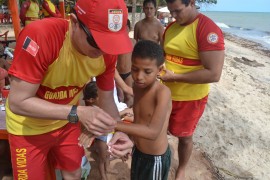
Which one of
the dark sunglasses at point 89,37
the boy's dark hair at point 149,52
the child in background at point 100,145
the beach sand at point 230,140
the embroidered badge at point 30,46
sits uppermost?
the dark sunglasses at point 89,37

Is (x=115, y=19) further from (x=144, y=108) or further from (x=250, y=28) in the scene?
(x=250, y=28)

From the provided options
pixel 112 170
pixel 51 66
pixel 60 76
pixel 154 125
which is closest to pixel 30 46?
pixel 51 66

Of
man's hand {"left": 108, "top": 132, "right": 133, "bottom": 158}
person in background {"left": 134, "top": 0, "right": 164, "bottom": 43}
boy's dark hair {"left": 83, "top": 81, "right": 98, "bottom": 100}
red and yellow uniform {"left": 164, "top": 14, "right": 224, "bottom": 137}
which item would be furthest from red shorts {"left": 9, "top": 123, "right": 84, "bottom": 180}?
person in background {"left": 134, "top": 0, "right": 164, "bottom": 43}

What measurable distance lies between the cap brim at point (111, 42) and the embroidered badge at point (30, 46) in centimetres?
36

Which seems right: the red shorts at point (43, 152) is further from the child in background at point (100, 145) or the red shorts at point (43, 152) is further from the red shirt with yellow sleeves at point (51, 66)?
the child in background at point (100, 145)

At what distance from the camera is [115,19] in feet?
5.31

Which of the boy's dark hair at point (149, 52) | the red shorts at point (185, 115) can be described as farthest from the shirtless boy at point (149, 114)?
the red shorts at point (185, 115)

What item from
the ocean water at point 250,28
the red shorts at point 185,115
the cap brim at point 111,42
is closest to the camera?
the cap brim at point 111,42

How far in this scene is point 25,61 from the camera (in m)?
1.64

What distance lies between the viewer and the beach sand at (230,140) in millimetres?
3734

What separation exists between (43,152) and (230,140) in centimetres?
355

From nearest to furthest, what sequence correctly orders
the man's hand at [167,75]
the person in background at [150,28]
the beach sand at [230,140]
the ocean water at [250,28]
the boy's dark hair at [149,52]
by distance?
the boy's dark hair at [149,52], the man's hand at [167,75], the beach sand at [230,140], the person in background at [150,28], the ocean water at [250,28]

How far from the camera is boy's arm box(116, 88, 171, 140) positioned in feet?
6.63

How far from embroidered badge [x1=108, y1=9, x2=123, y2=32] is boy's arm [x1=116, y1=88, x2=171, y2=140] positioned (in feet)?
2.32
